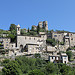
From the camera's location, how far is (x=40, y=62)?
5459 centimetres

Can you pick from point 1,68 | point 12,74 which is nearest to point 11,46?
point 1,68

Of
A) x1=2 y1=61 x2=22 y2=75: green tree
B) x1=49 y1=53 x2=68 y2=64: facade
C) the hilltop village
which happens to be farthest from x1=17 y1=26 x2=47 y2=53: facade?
x1=2 y1=61 x2=22 y2=75: green tree

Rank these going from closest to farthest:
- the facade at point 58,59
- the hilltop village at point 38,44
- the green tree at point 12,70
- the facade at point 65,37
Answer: the green tree at point 12,70 < the facade at point 58,59 < the hilltop village at point 38,44 < the facade at point 65,37

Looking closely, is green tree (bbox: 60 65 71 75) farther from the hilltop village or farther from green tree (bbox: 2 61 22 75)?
green tree (bbox: 2 61 22 75)

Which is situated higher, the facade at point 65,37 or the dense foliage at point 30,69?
the facade at point 65,37

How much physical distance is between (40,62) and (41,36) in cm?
1910

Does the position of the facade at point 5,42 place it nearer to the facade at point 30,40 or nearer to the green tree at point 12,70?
the facade at point 30,40

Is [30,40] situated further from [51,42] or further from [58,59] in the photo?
[58,59]

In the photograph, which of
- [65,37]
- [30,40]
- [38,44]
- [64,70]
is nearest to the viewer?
[64,70]

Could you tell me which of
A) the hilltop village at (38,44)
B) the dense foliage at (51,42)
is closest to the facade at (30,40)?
the hilltop village at (38,44)

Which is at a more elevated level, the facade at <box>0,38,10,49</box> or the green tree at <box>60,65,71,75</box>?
the facade at <box>0,38,10,49</box>

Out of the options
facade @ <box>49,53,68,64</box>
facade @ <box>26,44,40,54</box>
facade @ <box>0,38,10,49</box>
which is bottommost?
facade @ <box>49,53,68,64</box>

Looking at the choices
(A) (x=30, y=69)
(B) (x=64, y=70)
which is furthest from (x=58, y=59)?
(A) (x=30, y=69)

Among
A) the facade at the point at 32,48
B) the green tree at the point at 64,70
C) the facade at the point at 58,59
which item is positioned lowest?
the green tree at the point at 64,70
